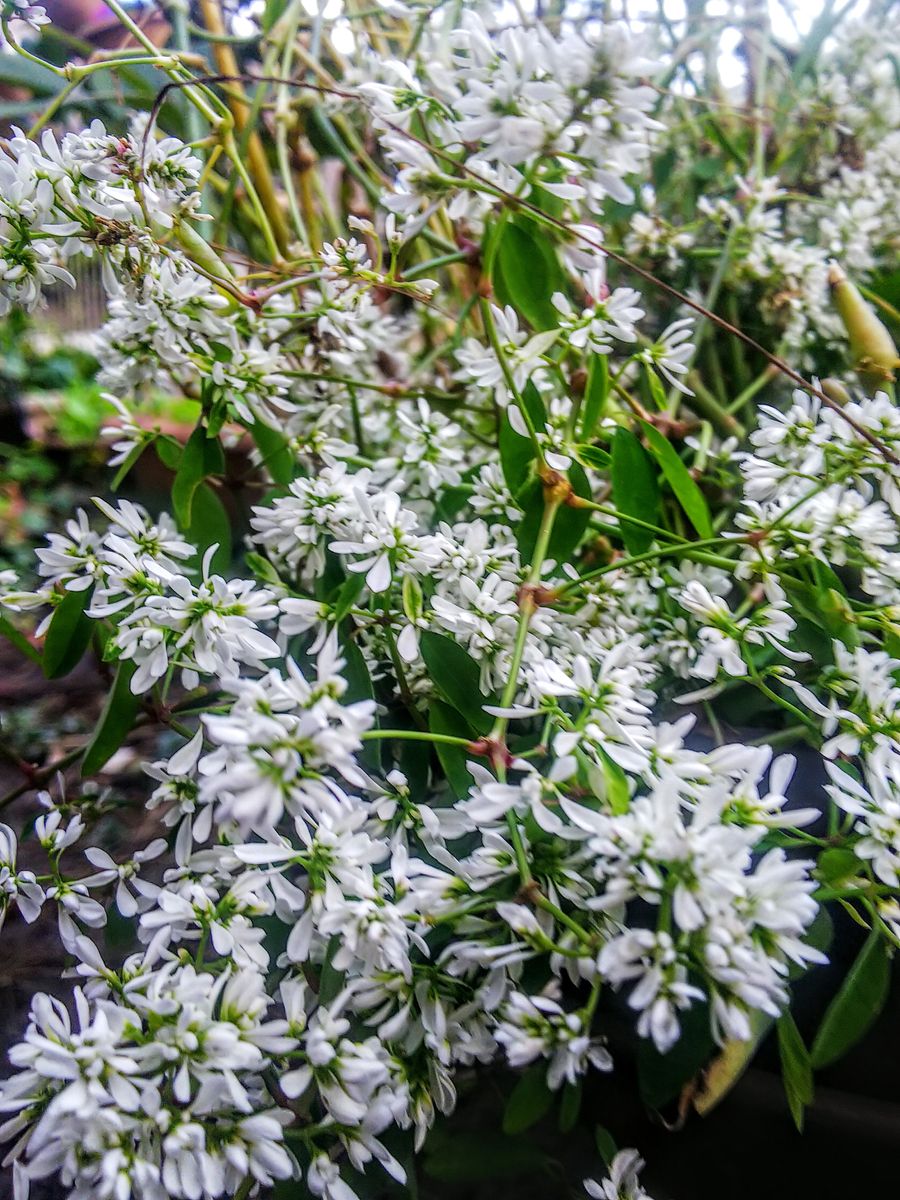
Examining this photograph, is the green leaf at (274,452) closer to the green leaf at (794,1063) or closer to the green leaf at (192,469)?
the green leaf at (192,469)

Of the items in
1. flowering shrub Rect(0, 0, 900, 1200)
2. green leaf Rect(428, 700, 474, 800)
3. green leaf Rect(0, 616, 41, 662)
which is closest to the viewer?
flowering shrub Rect(0, 0, 900, 1200)

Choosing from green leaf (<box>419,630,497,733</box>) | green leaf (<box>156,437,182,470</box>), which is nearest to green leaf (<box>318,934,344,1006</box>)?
green leaf (<box>419,630,497,733</box>)

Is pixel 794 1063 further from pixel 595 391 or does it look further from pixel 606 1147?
pixel 595 391

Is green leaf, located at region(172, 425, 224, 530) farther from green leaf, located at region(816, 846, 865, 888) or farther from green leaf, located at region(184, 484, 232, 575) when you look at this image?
green leaf, located at region(816, 846, 865, 888)

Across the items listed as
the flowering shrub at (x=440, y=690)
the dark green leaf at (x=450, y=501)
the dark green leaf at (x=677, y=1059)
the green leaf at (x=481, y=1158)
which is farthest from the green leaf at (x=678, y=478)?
the green leaf at (x=481, y=1158)

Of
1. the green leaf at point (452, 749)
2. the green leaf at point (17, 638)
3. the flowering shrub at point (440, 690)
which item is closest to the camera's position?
the flowering shrub at point (440, 690)

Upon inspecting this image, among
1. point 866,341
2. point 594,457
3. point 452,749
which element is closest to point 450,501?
point 594,457

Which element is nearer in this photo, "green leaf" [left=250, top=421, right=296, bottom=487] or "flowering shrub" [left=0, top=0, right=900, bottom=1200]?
"flowering shrub" [left=0, top=0, right=900, bottom=1200]
